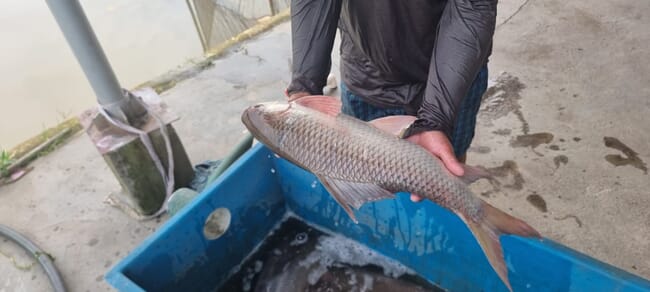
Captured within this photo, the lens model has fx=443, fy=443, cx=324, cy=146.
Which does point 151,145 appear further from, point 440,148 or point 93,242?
point 440,148

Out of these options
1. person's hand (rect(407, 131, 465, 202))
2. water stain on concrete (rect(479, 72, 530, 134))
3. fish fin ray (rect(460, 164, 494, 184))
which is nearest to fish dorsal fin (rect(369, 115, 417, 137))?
person's hand (rect(407, 131, 465, 202))

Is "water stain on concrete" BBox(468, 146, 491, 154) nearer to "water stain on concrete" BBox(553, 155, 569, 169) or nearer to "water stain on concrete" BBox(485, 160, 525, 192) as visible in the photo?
"water stain on concrete" BBox(485, 160, 525, 192)

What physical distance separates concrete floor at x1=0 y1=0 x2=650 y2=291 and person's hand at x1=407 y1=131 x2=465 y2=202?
47.6 inches

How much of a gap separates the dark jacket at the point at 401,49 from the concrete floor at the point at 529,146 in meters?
1.10

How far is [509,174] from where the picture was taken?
2.58 m

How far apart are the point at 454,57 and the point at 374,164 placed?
45cm

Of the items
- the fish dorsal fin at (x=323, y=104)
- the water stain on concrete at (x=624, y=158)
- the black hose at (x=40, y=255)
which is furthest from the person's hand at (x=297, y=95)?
the water stain on concrete at (x=624, y=158)

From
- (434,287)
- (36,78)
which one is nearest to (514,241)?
(434,287)

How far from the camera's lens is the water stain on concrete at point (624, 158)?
2507 millimetres

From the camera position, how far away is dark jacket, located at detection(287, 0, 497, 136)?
140 cm

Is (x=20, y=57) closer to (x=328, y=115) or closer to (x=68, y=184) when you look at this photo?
(x=68, y=184)

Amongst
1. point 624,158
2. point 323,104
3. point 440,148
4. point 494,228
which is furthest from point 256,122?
point 624,158

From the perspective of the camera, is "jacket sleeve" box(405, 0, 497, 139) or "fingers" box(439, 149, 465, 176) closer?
"fingers" box(439, 149, 465, 176)

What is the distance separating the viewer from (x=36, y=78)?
515 cm
